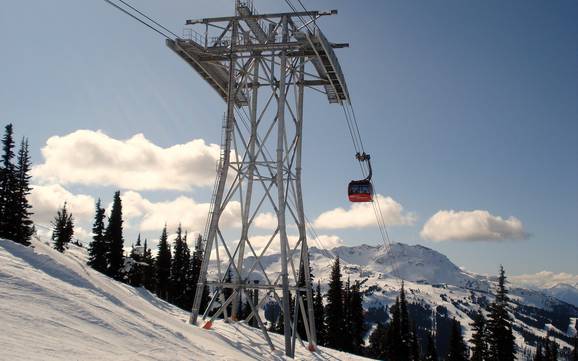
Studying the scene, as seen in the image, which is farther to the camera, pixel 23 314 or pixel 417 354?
pixel 417 354

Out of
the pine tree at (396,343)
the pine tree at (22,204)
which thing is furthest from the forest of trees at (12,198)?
the pine tree at (396,343)

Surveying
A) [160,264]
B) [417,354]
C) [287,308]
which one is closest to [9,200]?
[160,264]

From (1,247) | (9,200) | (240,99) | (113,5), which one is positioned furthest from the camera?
(9,200)

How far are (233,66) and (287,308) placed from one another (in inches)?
442

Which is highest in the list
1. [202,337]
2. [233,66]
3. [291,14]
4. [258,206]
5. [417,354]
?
[291,14]

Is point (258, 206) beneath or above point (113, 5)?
beneath

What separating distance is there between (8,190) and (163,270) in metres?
25.0

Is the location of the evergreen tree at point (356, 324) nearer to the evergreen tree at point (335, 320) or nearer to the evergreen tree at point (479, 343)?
the evergreen tree at point (335, 320)

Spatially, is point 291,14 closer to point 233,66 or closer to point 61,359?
point 233,66

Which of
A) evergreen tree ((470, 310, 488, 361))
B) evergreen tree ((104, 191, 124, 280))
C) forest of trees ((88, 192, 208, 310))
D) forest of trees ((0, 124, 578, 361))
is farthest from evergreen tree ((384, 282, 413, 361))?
evergreen tree ((104, 191, 124, 280))

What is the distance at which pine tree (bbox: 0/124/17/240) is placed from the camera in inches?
1841

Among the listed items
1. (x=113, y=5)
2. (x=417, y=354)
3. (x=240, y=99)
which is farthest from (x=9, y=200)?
(x=417, y=354)

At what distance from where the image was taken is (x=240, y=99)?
1116 inches

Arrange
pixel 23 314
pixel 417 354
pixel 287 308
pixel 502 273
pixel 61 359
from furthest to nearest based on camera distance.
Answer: pixel 417 354 → pixel 502 273 → pixel 287 308 → pixel 23 314 → pixel 61 359
